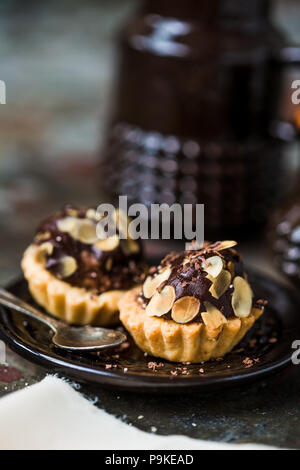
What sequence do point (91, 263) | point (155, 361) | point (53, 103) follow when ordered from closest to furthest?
point (155, 361), point (91, 263), point (53, 103)

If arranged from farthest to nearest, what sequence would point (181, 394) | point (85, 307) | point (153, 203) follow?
point (153, 203)
point (85, 307)
point (181, 394)

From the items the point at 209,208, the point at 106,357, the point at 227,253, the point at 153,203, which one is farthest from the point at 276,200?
the point at 106,357

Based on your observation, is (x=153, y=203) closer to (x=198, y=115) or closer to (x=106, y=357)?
(x=198, y=115)

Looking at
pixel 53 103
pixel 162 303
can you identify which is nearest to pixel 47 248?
pixel 162 303

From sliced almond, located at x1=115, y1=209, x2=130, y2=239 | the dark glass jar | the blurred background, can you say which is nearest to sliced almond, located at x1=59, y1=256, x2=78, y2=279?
sliced almond, located at x1=115, y1=209, x2=130, y2=239

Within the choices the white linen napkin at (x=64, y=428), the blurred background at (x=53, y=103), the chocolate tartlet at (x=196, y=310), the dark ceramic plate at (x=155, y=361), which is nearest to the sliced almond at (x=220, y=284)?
the chocolate tartlet at (x=196, y=310)

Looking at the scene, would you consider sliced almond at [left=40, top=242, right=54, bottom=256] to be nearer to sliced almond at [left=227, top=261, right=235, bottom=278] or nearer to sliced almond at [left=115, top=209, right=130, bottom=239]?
sliced almond at [left=115, top=209, right=130, bottom=239]

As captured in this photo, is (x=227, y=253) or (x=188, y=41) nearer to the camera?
(x=227, y=253)

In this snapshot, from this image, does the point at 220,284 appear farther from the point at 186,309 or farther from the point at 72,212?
the point at 72,212

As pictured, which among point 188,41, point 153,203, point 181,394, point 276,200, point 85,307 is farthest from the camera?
point 276,200
